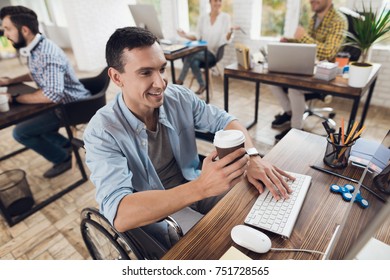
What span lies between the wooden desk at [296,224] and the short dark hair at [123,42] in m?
0.62

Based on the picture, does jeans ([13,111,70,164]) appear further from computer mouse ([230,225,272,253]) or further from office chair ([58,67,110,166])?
computer mouse ([230,225,272,253])

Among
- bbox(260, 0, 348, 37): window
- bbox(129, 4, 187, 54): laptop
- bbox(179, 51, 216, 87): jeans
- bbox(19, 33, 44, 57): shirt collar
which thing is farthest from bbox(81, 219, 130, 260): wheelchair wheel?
bbox(260, 0, 348, 37): window

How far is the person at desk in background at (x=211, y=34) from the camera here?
143 inches

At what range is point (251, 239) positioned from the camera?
2.21 ft

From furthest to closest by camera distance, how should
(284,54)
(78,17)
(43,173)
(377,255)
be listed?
(78,17) < (43,173) < (284,54) < (377,255)

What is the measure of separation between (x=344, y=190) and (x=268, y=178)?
0.77ft

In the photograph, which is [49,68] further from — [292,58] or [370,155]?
[370,155]

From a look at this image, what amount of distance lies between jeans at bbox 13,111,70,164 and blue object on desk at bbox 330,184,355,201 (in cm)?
202

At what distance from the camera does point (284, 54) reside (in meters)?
1.87

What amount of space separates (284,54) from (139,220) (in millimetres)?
1581

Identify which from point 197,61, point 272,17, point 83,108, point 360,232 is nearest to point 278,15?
point 272,17

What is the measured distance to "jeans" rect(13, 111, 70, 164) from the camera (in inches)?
83.7
